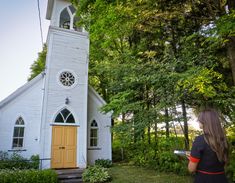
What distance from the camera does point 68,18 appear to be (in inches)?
484

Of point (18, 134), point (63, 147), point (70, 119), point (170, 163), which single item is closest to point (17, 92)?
point (18, 134)

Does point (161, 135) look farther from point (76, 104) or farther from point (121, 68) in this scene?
point (76, 104)

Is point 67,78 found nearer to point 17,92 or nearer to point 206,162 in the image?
point 17,92

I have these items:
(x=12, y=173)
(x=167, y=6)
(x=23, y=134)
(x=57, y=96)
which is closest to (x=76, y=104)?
(x=57, y=96)

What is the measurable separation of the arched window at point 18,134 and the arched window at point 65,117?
74.3 inches

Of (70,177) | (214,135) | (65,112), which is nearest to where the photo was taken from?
(214,135)

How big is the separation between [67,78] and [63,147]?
146 inches

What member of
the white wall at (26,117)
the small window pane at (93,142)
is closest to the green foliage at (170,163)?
the small window pane at (93,142)

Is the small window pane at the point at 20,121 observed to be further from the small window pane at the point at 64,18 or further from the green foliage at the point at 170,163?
the green foliage at the point at 170,163

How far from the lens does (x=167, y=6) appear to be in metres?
8.49

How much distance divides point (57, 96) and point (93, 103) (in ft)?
8.31

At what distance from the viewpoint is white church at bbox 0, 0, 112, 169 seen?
33.5ft

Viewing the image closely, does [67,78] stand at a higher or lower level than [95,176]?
higher

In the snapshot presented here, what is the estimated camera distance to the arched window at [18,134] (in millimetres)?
10297
